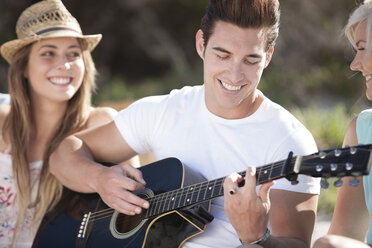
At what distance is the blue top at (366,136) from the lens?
2.11 meters

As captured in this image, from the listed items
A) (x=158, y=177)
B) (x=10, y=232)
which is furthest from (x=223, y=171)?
(x=10, y=232)

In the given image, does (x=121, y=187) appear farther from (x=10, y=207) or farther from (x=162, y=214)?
(x=10, y=207)

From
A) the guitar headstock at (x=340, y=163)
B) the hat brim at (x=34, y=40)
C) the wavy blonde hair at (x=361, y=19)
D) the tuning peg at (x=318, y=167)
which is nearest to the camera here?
the guitar headstock at (x=340, y=163)

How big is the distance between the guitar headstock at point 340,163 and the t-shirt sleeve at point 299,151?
38 cm

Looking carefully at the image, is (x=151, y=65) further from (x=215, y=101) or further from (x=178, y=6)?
(x=215, y=101)

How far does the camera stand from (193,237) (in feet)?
8.05

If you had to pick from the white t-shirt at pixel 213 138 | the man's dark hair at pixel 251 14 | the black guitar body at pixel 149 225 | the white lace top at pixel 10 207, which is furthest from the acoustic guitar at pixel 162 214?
the man's dark hair at pixel 251 14

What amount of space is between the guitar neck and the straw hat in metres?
1.41

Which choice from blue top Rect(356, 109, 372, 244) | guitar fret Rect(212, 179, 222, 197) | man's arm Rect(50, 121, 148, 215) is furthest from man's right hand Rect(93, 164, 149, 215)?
blue top Rect(356, 109, 372, 244)

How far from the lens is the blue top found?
2113 mm

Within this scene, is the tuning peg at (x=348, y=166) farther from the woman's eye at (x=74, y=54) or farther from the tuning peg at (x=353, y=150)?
the woman's eye at (x=74, y=54)

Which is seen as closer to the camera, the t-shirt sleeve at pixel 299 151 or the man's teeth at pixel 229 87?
the t-shirt sleeve at pixel 299 151

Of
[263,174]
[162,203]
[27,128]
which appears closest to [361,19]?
[263,174]

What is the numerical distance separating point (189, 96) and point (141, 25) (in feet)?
25.9
